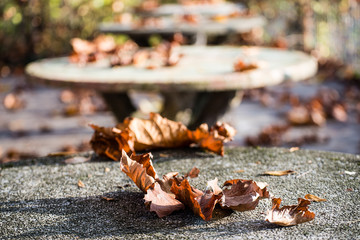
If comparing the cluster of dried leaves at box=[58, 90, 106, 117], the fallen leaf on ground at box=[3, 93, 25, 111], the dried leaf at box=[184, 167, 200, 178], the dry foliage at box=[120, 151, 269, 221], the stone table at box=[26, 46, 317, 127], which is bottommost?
the cluster of dried leaves at box=[58, 90, 106, 117]

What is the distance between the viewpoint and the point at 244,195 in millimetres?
865

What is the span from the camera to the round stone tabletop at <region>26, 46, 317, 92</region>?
228cm

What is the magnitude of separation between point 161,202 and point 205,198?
8 cm

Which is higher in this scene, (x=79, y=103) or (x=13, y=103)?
(x=13, y=103)

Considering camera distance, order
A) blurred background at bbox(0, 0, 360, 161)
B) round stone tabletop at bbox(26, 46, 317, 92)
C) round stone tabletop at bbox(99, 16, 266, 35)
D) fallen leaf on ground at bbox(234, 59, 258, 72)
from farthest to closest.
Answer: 1. round stone tabletop at bbox(99, 16, 266, 35)
2. blurred background at bbox(0, 0, 360, 161)
3. fallen leaf on ground at bbox(234, 59, 258, 72)
4. round stone tabletop at bbox(26, 46, 317, 92)

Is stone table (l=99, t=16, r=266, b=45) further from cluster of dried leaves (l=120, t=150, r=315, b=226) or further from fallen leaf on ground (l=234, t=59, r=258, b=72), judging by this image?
cluster of dried leaves (l=120, t=150, r=315, b=226)

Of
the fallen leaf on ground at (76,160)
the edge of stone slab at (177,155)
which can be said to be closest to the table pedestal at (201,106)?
the edge of stone slab at (177,155)

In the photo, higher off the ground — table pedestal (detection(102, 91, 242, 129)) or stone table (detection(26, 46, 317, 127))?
stone table (detection(26, 46, 317, 127))

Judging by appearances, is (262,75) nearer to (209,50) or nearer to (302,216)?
(209,50)

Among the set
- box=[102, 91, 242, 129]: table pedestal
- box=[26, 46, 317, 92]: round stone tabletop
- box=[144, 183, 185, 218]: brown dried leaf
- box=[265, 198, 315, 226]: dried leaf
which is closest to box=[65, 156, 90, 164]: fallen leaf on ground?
box=[144, 183, 185, 218]: brown dried leaf

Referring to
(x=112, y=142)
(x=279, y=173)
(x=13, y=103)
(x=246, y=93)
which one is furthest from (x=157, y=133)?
(x=246, y=93)

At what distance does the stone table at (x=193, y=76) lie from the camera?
2291mm

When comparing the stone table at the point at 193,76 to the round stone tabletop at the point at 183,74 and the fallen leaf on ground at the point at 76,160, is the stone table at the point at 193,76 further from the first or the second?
the fallen leaf on ground at the point at 76,160

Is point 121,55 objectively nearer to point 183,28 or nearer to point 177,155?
point 177,155
